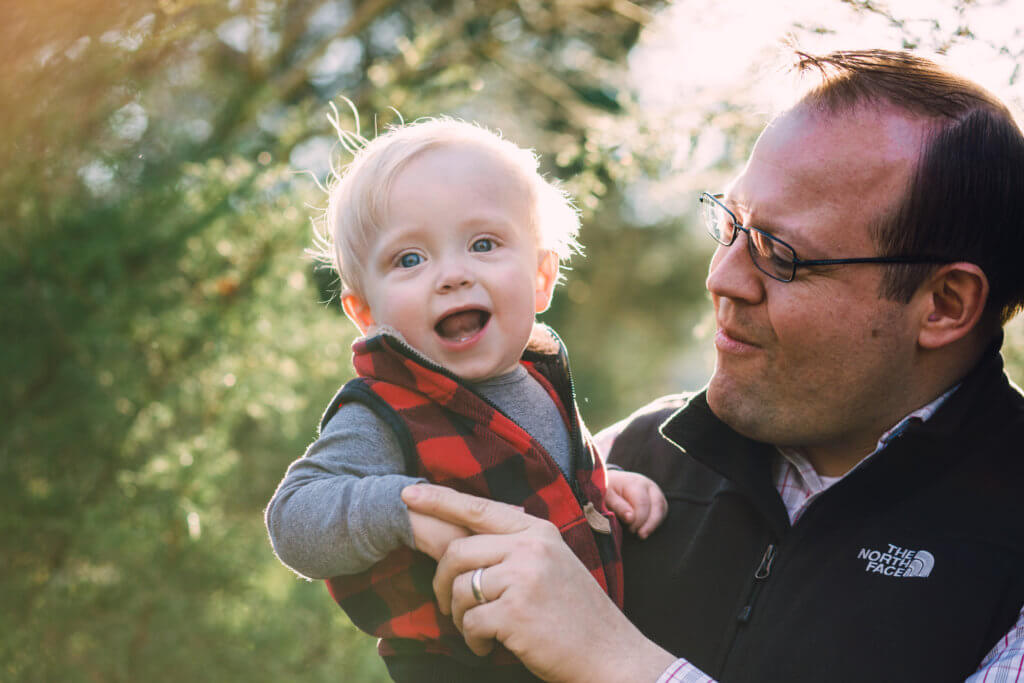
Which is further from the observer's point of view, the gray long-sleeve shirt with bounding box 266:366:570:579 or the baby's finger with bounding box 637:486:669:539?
the baby's finger with bounding box 637:486:669:539

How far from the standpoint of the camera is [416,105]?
3.55 m

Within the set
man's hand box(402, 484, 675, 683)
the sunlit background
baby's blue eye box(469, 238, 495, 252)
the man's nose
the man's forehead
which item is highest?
the man's forehead

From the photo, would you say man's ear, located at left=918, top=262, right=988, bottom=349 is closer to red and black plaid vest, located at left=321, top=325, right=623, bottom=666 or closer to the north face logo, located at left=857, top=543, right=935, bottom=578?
the north face logo, located at left=857, top=543, right=935, bottom=578

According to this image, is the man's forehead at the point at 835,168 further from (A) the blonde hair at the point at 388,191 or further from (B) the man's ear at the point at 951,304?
(A) the blonde hair at the point at 388,191

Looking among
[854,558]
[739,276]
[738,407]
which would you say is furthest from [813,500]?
[739,276]

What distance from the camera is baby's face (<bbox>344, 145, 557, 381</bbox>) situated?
1694 millimetres

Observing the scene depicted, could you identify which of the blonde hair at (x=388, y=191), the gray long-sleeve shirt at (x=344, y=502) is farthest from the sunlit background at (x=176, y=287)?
the gray long-sleeve shirt at (x=344, y=502)

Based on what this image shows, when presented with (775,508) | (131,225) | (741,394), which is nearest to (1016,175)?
(741,394)

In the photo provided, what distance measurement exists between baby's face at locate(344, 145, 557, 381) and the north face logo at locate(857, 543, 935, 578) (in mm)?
810

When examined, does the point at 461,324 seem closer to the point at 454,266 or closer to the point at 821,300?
the point at 454,266

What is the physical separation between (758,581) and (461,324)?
2.73 ft

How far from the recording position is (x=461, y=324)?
1741 mm

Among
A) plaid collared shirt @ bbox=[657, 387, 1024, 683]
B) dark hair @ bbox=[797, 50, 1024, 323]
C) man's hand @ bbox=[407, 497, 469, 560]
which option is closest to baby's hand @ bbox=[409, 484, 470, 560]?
man's hand @ bbox=[407, 497, 469, 560]

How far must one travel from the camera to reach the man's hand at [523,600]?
4.94 feet
